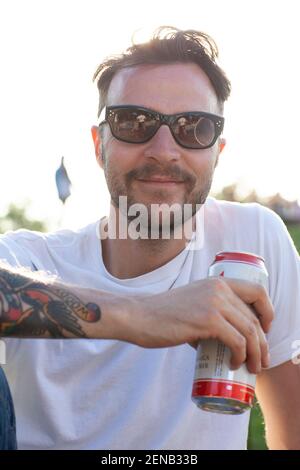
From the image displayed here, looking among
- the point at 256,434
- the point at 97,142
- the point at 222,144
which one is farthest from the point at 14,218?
the point at 222,144

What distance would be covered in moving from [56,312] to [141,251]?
1136 millimetres

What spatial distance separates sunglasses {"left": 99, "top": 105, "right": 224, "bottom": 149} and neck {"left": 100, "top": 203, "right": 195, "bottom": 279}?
1.06 feet

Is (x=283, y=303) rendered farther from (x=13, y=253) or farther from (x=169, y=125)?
(x=13, y=253)

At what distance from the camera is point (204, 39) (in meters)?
3.66

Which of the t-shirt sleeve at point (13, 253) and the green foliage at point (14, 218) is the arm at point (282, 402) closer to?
the t-shirt sleeve at point (13, 253)

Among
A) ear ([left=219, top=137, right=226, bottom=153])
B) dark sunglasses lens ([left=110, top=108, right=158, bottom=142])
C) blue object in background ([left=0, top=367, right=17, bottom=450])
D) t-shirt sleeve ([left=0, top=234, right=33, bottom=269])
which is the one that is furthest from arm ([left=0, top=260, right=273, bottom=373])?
ear ([left=219, top=137, right=226, bottom=153])

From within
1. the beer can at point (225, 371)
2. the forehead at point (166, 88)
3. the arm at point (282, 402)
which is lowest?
the arm at point (282, 402)

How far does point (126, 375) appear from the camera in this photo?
3141mm

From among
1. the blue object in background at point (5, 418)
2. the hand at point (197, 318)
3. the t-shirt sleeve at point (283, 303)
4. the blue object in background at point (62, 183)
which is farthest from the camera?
the blue object in background at point (62, 183)

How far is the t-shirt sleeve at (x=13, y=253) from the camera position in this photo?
3158mm

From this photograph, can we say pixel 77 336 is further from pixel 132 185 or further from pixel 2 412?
pixel 132 185

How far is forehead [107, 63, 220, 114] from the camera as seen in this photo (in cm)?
329

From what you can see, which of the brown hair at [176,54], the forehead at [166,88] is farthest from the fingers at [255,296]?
the brown hair at [176,54]

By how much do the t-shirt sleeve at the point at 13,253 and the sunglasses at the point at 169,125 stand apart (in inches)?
23.4
